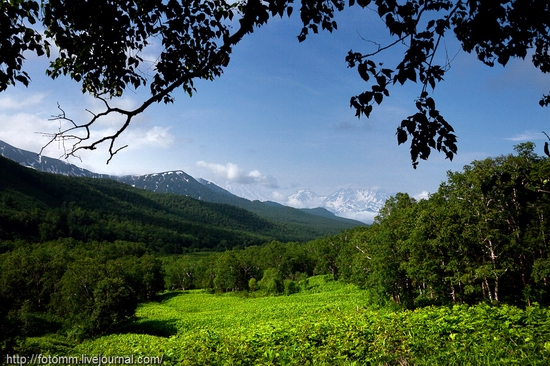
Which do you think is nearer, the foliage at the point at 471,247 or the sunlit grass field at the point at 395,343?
the sunlit grass field at the point at 395,343

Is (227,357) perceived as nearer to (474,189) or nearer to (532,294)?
(474,189)

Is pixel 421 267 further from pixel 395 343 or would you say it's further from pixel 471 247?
pixel 395 343

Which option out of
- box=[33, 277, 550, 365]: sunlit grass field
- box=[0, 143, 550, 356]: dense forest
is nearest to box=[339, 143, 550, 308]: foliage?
box=[0, 143, 550, 356]: dense forest

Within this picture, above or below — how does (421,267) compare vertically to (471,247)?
below

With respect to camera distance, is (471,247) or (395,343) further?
(471,247)

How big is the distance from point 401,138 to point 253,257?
317ft

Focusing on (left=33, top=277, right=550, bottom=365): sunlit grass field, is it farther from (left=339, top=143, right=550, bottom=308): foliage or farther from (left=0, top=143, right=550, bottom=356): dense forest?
(left=339, top=143, right=550, bottom=308): foliage

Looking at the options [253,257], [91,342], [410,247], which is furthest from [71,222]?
[410,247]

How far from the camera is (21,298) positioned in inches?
2249

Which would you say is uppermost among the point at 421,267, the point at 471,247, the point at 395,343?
the point at 471,247

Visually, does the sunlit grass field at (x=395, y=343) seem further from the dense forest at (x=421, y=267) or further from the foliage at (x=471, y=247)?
A: the foliage at (x=471, y=247)

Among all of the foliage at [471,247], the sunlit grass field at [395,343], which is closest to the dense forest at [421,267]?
the foliage at [471,247]

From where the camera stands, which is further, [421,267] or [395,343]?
[421,267]

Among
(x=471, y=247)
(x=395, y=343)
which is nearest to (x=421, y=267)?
(x=471, y=247)
